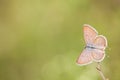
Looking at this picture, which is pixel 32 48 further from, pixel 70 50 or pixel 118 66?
pixel 118 66

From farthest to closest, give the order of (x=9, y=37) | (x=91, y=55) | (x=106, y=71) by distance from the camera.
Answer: (x=9, y=37) < (x=106, y=71) < (x=91, y=55)

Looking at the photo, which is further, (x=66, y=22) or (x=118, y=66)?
(x=66, y=22)

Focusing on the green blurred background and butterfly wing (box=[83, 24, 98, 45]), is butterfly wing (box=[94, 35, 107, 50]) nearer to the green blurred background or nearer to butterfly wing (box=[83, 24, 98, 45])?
butterfly wing (box=[83, 24, 98, 45])

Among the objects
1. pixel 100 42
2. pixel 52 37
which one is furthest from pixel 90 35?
pixel 52 37

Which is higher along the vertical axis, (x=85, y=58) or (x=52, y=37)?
(x=85, y=58)

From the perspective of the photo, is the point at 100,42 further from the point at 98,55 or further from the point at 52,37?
the point at 52,37

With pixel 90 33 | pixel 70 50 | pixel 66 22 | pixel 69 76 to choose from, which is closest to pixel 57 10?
pixel 66 22
